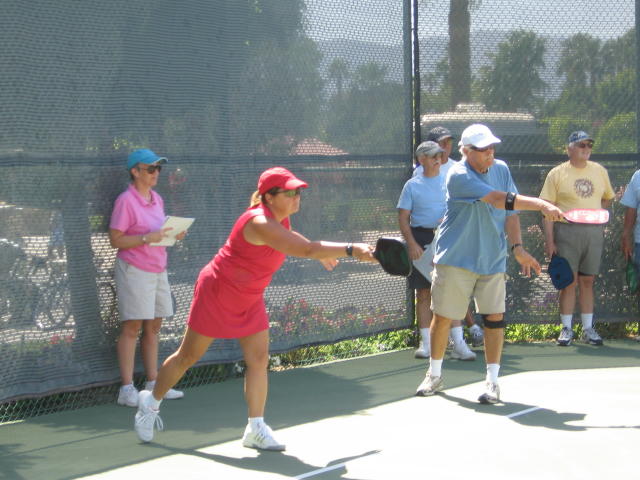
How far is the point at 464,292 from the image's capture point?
680 cm

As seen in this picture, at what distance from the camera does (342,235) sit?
8.62 meters

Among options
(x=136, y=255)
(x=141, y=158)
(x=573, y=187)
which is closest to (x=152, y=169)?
(x=141, y=158)

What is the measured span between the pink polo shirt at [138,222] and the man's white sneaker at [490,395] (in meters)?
2.39

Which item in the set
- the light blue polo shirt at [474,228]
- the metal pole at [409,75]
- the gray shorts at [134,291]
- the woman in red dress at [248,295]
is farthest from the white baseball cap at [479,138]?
the metal pole at [409,75]

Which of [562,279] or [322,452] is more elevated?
[562,279]

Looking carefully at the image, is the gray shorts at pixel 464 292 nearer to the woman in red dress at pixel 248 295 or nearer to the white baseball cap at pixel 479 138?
the white baseball cap at pixel 479 138

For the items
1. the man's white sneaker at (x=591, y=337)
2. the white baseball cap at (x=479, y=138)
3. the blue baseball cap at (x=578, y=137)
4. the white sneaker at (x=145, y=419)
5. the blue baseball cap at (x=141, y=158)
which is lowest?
the man's white sneaker at (x=591, y=337)

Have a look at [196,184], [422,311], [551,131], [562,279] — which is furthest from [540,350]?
[196,184]

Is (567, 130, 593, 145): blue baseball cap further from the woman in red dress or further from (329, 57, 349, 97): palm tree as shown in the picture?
the woman in red dress

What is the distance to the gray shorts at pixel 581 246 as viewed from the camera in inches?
365

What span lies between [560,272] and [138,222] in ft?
13.0

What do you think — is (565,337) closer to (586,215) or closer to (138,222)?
(586,215)

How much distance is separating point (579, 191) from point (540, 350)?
148 centimetres

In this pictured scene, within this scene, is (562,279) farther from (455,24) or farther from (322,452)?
(322,452)
